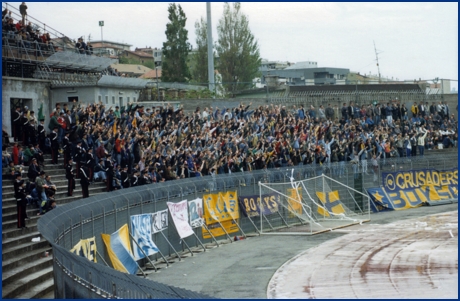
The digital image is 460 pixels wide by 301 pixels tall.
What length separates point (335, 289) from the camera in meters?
20.5

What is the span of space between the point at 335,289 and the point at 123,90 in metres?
25.9

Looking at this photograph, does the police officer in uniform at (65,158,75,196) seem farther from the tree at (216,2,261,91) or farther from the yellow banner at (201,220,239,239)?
the tree at (216,2,261,91)

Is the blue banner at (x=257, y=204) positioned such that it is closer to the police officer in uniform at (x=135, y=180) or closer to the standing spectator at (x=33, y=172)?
the police officer in uniform at (x=135, y=180)

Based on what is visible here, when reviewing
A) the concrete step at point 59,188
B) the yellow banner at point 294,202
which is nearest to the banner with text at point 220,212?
the yellow banner at point 294,202

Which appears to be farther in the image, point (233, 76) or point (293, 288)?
point (233, 76)

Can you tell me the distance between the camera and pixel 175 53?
81688mm

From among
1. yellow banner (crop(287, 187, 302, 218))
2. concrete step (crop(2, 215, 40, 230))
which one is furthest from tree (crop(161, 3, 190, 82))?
concrete step (crop(2, 215, 40, 230))

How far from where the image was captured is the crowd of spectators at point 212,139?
28219mm

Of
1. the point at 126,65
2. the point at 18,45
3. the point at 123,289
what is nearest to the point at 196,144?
the point at 18,45

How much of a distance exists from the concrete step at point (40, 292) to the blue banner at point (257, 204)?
14377 mm

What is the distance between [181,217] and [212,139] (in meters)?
9.06

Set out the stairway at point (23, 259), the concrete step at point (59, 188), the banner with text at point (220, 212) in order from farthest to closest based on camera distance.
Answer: the banner with text at point (220, 212), the concrete step at point (59, 188), the stairway at point (23, 259)

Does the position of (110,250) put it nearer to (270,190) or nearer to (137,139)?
(137,139)

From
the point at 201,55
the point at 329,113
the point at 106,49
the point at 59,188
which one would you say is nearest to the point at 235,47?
the point at 201,55
